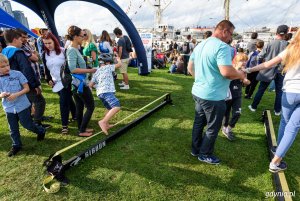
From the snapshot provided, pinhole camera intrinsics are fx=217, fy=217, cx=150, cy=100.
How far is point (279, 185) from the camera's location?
9.28 feet

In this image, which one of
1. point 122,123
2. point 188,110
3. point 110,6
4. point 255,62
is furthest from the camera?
point 110,6

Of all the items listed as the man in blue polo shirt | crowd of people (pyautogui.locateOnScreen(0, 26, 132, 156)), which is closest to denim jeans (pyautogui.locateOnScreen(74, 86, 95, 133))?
crowd of people (pyautogui.locateOnScreen(0, 26, 132, 156))

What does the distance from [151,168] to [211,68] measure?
5.74 ft

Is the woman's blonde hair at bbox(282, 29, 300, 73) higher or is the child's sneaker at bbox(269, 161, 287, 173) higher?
the woman's blonde hair at bbox(282, 29, 300, 73)

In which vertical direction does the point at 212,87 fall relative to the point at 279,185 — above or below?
above

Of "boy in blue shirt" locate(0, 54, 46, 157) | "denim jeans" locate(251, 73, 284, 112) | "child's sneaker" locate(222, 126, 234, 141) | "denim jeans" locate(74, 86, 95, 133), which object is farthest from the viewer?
"denim jeans" locate(251, 73, 284, 112)

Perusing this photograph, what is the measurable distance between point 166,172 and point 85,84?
83.1 inches

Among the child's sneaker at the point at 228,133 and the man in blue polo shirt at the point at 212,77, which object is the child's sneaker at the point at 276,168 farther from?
the child's sneaker at the point at 228,133

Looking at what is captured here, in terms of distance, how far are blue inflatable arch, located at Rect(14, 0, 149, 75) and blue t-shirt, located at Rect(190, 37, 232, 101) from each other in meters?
6.46

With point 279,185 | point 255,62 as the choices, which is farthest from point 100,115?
point 255,62

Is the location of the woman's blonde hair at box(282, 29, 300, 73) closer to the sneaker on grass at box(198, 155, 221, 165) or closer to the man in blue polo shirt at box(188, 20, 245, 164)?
the man in blue polo shirt at box(188, 20, 245, 164)

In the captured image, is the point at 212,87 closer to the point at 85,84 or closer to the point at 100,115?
the point at 85,84

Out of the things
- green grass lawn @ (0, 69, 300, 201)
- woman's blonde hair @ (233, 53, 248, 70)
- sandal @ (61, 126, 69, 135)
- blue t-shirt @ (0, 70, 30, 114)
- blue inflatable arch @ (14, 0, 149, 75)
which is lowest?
green grass lawn @ (0, 69, 300, 201)

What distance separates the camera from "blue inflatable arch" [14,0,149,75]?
344 inches
